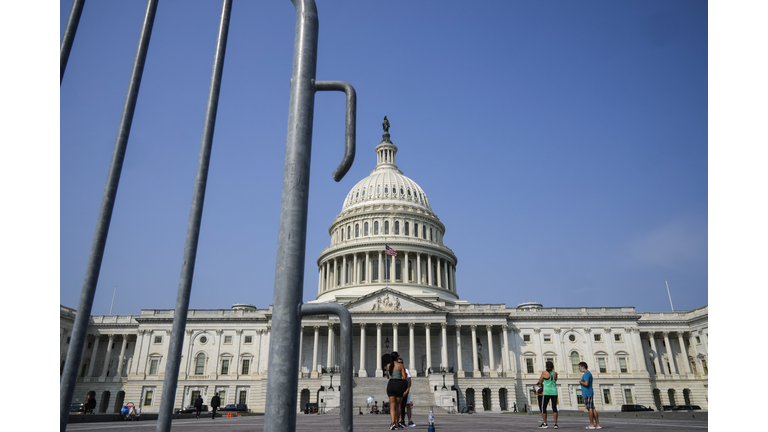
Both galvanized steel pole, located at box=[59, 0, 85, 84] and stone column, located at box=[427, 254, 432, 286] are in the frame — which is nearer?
galvanized steel pole, located at box=[59, 0, 85, 84]

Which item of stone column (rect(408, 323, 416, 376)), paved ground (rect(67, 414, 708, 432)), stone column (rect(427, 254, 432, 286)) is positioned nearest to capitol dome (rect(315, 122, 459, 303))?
stone column (rect(427, 254, 432, 286))

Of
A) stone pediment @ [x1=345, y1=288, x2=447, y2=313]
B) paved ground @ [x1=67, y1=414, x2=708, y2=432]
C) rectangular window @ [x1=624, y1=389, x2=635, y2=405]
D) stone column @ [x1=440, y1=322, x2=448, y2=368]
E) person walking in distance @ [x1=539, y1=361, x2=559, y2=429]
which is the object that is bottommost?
rectangular window @ [x1=624, y1=389, x2=635, y2=405]

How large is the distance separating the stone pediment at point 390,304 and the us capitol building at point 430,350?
5.8 inches

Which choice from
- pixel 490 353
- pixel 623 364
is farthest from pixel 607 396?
pixel 490 353

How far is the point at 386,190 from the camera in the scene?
283 feet

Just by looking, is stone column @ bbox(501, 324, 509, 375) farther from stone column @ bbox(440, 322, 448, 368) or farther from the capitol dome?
the capitol dome

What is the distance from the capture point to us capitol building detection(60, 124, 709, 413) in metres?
60.4

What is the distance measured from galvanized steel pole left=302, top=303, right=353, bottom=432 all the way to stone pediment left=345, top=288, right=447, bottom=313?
59.1 m

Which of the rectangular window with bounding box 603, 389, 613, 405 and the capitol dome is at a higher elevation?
the capitol dome

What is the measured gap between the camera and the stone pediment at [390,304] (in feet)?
201

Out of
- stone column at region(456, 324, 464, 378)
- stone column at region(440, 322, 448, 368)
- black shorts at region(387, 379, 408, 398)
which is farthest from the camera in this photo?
stone column at region(456, 324, 464, 378)

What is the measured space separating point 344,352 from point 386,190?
83703 millimetres

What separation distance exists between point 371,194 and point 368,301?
1125 inches

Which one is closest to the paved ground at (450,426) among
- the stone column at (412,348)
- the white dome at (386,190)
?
the stone column at (412,348)
